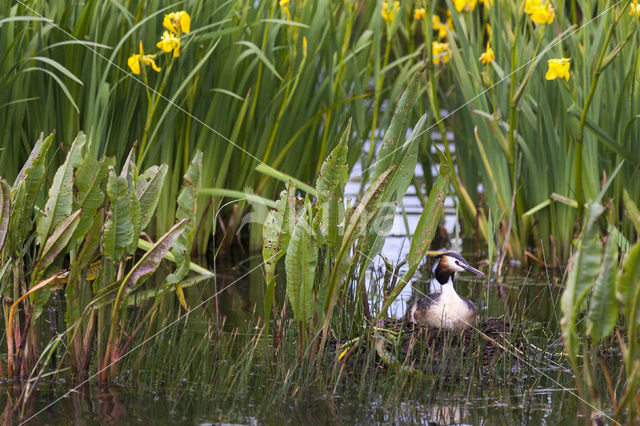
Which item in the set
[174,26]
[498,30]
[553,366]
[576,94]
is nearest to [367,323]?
[553,366]

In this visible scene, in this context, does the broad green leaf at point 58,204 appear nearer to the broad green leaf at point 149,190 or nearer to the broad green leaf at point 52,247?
the broad green leaf at point 52,247

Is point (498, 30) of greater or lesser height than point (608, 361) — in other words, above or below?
above

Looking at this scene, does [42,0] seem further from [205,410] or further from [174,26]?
[205,410]

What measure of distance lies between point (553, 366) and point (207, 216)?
2.46 meters

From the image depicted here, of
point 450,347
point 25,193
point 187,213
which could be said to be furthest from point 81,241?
point 450,347

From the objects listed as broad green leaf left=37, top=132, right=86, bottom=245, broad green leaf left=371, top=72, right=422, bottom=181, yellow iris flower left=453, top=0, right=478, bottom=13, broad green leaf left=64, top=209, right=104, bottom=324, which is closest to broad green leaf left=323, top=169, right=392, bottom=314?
broad green leaf left=371, top=72, right=422, bottom=181

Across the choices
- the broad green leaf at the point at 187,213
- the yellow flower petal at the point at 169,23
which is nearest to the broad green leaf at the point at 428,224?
the broad green leaf at the point at 187,213

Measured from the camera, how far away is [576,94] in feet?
15.2

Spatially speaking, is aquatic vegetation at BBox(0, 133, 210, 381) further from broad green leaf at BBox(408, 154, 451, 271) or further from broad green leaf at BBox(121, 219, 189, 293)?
broad green leaf at BBox(408, 154, 451, 271)

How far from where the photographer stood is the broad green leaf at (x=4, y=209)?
278cm

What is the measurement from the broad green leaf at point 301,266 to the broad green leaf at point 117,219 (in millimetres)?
513

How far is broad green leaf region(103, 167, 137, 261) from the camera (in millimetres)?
2826

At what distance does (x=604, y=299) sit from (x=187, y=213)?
1392 mm

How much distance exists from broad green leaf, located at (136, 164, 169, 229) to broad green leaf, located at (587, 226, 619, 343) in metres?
1.48
